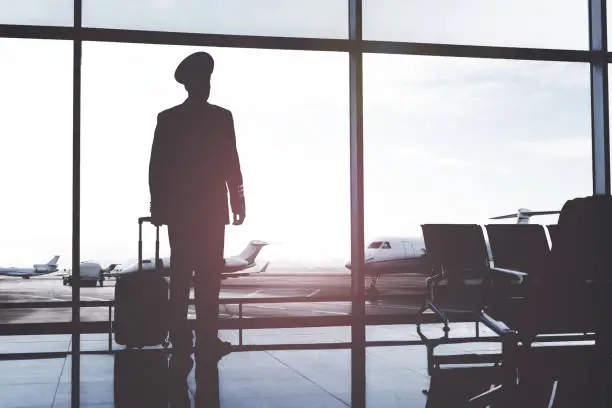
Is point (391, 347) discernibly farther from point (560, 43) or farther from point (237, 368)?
point (560, 43)

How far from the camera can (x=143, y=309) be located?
12.2 ft

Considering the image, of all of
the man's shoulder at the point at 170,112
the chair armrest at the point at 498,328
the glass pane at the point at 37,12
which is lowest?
the chair armrest at the point at 498,328

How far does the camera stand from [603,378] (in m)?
2.79

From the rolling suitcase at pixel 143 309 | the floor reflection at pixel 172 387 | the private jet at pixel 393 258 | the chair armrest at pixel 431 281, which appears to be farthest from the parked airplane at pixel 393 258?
the floor reflection at pixel 172 387

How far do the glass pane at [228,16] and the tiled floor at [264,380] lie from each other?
7.28 ft

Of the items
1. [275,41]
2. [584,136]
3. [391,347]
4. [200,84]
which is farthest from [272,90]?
[584,136]

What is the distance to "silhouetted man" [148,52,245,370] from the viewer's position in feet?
8.97

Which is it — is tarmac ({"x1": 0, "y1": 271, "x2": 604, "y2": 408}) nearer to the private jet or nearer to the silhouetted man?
the silhouetted man

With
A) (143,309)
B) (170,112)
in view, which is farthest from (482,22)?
(143,309)

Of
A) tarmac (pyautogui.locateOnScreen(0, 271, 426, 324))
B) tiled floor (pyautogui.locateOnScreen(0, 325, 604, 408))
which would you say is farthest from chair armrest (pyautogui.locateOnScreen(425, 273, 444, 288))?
tarmac (pyautogui.locateOnScreen(0, 271, 426, 324))

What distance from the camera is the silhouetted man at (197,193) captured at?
8.97 feet

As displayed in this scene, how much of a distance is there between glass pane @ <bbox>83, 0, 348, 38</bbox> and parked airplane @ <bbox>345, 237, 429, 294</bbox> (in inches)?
529

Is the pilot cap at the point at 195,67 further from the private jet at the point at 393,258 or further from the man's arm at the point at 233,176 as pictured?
the private jet at the point at 393,258

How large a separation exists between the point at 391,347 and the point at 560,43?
2.61 meters
